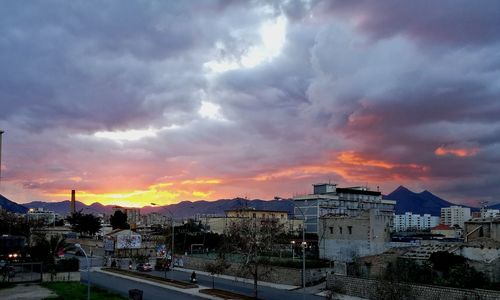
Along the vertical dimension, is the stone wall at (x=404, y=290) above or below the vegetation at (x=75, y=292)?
above

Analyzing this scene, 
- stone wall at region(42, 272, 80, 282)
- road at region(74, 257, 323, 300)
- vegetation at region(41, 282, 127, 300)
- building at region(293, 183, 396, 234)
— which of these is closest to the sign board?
road at region(74, 257, 323, 300)

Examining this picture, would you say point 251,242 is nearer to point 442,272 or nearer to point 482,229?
point 442,272

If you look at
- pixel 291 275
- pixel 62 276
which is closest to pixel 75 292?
pixel 62 276

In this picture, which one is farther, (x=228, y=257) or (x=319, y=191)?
(x=319, y=191)

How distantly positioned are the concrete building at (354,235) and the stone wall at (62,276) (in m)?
33.8

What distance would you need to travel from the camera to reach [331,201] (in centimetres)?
15650

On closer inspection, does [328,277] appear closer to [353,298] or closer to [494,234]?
[353,298]

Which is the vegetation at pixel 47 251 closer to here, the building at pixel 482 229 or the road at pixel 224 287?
the road at pixel 224 287

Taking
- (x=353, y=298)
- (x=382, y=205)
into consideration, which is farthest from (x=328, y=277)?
(x=382, y=205)

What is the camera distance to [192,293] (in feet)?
163

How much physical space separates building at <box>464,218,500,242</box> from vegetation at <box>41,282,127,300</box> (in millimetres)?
45658

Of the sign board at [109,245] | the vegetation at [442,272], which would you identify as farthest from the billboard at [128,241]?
the vegetation at [442,272]

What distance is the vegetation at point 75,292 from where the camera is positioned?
43438mm

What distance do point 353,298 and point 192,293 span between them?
53.2 feet
